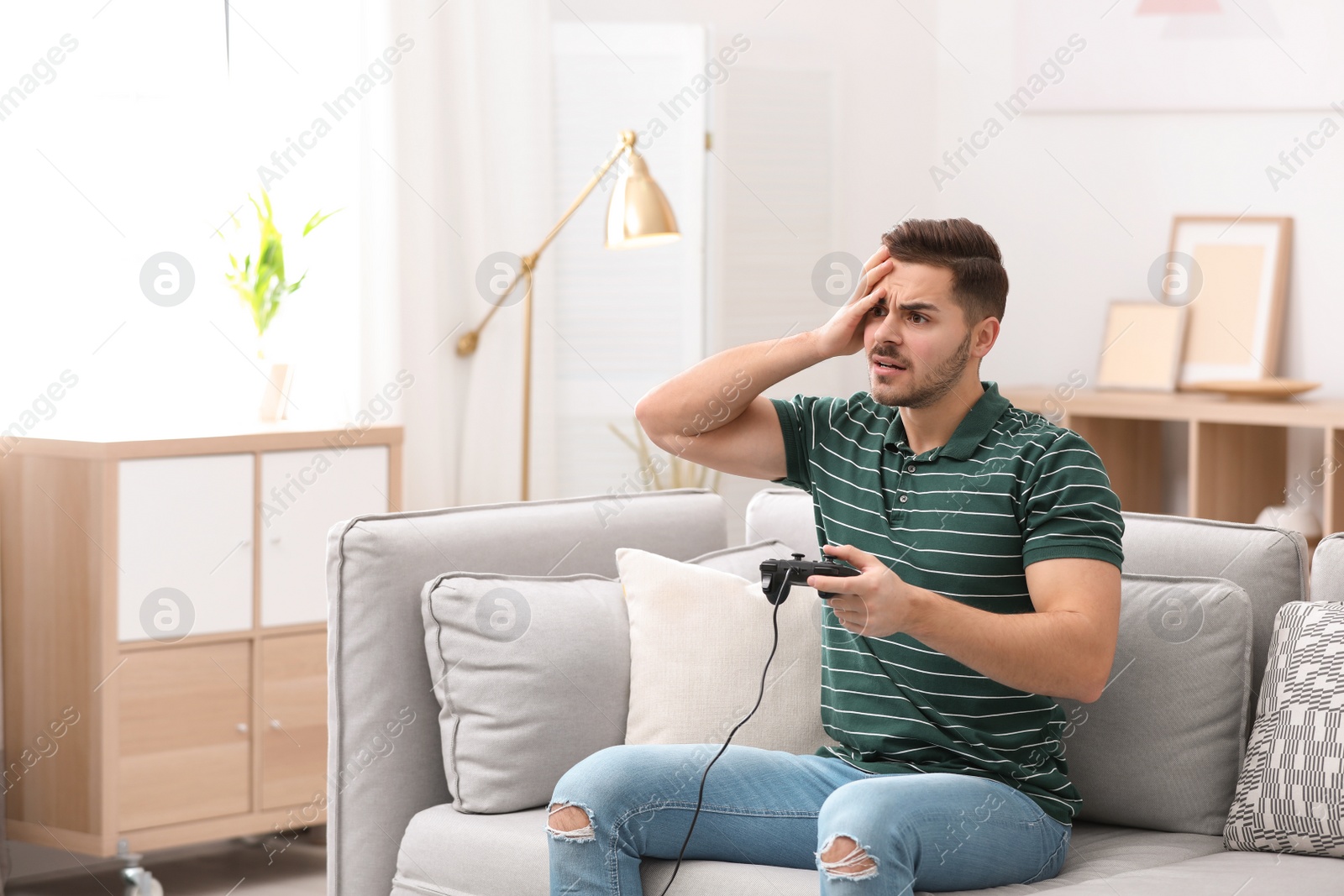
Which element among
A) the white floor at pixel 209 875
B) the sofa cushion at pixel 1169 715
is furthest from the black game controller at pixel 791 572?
the white floor at pixel 209 875

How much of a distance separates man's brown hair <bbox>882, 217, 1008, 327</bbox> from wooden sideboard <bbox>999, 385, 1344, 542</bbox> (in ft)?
5.39

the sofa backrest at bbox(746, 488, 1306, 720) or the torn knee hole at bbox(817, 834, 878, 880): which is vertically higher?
the sofa backrest at bbox(746, 488, 1306, 720)

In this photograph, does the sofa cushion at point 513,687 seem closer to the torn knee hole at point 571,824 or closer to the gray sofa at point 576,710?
the gray sofa at point 576,710

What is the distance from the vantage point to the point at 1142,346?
3.90 meters

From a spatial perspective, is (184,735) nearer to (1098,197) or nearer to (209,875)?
(209,875)

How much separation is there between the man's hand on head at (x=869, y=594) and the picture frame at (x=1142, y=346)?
7.95 feet

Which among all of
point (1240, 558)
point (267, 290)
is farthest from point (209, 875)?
point (1240, 558)

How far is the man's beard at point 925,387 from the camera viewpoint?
192 centimetres

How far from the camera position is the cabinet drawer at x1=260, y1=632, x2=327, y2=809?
122 inches

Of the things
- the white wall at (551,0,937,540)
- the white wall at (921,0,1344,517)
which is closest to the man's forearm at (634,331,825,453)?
the white wall at (551,0,937,540)

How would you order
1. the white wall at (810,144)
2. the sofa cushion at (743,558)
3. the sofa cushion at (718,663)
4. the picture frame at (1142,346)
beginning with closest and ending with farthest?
the sofa cushion at (718,663), the sofa cushion at (743,558), the picture frame at (1142,346), the white wall at (810,144)

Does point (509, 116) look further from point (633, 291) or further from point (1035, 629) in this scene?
point (1035, 629)

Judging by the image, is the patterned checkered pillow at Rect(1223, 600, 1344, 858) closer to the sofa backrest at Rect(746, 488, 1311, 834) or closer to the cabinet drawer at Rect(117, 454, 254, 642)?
the sofa backrest at Rect(746, 488, 1311, 834)

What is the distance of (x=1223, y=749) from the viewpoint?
1976 mm
